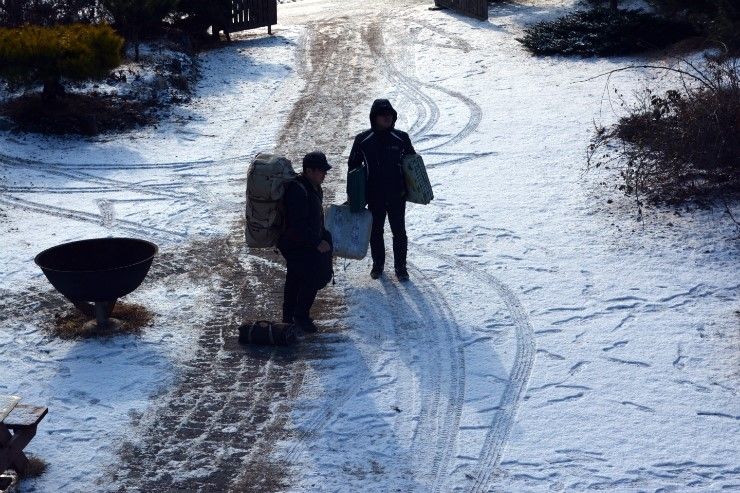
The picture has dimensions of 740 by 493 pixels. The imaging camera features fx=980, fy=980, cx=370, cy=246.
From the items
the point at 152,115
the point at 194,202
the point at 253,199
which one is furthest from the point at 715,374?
the point at 152,115

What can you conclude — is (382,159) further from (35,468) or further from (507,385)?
(35,468)

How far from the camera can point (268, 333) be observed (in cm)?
806

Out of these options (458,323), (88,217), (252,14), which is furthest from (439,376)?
(252,14)

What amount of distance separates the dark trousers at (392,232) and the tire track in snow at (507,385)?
0.72 meters

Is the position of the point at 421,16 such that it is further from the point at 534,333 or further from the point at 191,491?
the point at 191,491

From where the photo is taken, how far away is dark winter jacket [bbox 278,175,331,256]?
7805 millimetres

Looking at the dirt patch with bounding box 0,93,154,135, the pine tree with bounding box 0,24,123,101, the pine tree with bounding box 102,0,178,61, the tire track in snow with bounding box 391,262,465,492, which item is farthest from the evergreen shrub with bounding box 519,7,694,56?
the tire track in snow with bounding box 391,262,465,492

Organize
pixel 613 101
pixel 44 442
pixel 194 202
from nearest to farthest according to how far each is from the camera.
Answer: pixel 44 442 → pixel 194 202 → pixel 613 101

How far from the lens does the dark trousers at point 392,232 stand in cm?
918

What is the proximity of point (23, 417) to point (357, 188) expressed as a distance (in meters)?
3.77

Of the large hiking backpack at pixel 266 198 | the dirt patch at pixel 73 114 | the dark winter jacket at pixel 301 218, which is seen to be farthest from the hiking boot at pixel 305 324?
the dirt patch at pixel 73 114

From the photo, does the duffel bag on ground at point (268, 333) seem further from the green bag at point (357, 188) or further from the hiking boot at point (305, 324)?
the green bag at point (357, 188)

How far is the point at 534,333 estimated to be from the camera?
8273 mm

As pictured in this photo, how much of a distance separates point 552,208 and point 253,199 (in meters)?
4.58
